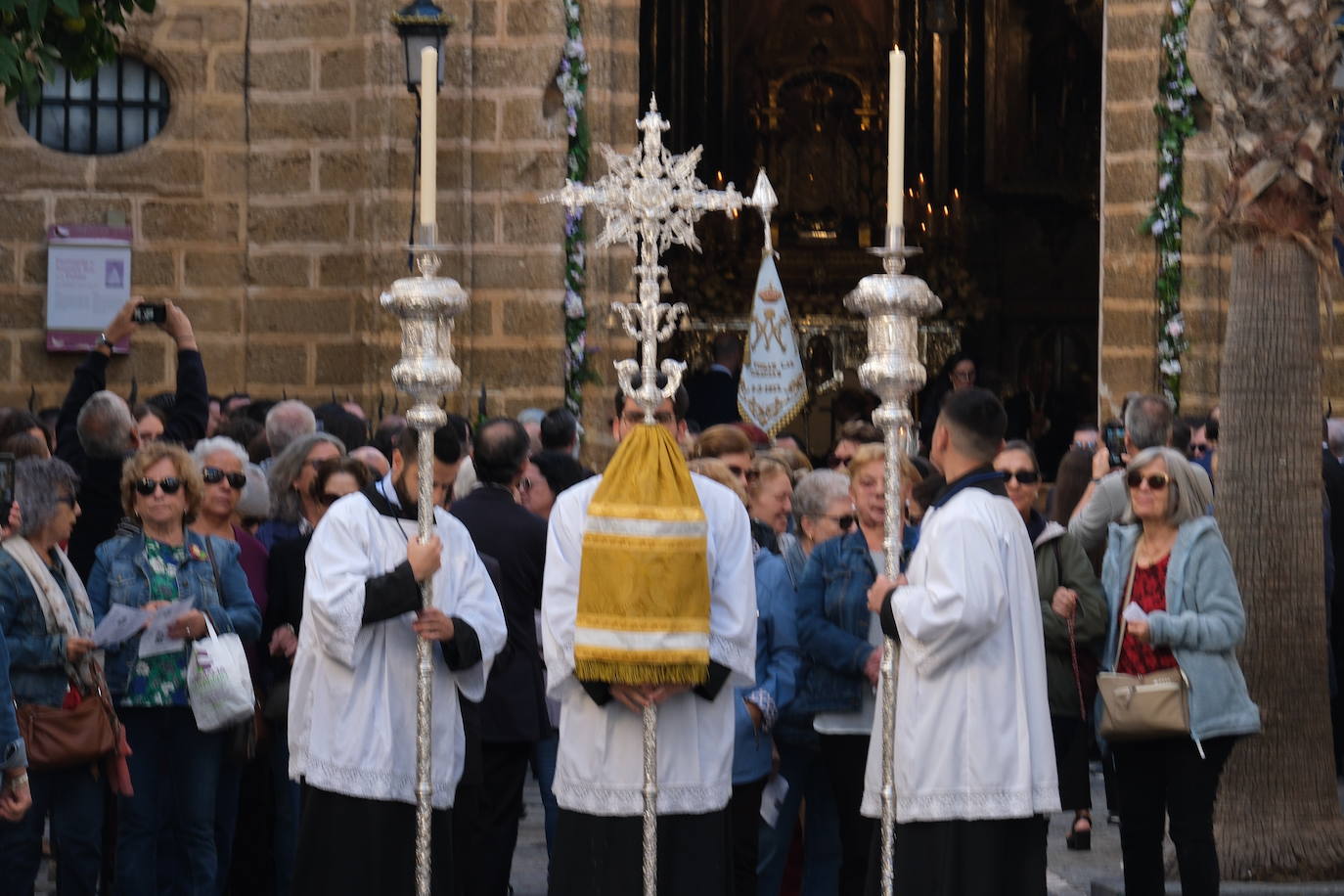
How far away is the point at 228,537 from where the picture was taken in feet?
29.1

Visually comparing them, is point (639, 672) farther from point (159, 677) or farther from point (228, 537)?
point (228, 537)

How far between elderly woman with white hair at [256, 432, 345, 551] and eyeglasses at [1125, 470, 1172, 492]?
304 centimetres

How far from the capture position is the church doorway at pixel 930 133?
870 inches

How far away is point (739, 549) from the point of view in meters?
7.32

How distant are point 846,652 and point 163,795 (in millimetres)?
2465

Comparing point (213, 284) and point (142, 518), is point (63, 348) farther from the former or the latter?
point (142, 518)

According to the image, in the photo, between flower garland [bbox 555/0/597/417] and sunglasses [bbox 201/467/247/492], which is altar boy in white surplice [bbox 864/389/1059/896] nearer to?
sunglasses [bbox 201/467/247/492]

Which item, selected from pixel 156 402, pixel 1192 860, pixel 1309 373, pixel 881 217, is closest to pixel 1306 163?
pixel 1309 373

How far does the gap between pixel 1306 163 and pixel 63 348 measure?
9.32 metres

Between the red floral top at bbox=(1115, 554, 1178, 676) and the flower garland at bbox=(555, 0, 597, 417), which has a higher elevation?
the flower garland at bbox=(555, 0, 597, 417)

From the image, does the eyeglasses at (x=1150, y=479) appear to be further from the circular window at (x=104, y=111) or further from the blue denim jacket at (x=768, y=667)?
the circular window at (x=104, y=111)

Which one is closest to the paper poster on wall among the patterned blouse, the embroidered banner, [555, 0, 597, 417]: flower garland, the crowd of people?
[555, 0, 597, 417]: flower garland

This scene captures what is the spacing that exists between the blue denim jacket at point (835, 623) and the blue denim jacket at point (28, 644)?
255cm

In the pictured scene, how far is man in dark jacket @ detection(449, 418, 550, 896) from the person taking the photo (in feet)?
28.3
